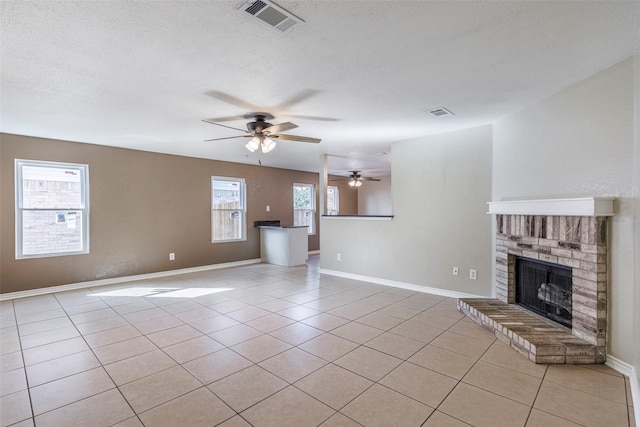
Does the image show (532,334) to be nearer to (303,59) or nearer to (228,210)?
(303,59)

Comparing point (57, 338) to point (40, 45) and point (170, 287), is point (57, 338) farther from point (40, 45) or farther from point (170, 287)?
point (40, 45)

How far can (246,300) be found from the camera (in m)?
4.30

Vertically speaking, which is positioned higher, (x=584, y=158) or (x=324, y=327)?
(x=584, y=158)

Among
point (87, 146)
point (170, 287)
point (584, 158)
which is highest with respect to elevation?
point (87, 146)

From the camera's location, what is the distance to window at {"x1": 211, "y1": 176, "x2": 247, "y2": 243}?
691cm

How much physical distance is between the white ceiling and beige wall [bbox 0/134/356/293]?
104cm

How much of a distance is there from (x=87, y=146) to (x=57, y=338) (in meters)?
3.35

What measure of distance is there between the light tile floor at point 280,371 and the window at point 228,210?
307 cm

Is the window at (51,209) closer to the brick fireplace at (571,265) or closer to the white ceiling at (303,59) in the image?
the white ceiling at (303,59)

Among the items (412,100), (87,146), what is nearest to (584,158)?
(412,100)

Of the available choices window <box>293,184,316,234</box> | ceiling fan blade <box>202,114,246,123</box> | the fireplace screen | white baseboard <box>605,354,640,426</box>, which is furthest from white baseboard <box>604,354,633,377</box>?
window <box>293,184,316,234</box>

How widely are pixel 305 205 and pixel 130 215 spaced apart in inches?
182

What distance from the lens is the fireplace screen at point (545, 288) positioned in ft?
9.58

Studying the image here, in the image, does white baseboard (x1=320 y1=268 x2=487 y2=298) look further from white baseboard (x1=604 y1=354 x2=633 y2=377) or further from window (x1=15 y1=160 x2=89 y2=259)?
window (x1=15 y1=160 x2=89 y2=259)
